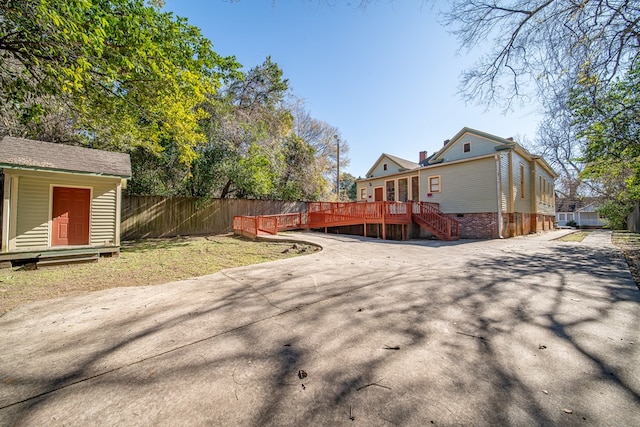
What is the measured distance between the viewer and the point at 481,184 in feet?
43.9

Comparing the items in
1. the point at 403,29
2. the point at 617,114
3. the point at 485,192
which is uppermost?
the point at 403,29

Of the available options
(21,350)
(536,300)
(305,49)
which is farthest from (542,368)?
(305,49)

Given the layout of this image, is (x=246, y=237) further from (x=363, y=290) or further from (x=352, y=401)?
(x=352, y=401)

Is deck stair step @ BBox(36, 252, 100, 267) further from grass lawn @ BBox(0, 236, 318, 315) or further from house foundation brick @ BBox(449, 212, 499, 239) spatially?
house foundation brick @ BBox(449, 212, 499, 239)

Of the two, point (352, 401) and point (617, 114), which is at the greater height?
point (617, 114)

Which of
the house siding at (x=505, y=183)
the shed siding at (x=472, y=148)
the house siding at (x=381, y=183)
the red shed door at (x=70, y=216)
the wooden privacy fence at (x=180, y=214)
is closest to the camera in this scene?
the red shed door at (x=70, y=216)

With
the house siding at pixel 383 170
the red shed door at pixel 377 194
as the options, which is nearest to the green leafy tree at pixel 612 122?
the house siding at pixel 383 170

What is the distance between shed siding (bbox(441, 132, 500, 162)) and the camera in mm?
13805

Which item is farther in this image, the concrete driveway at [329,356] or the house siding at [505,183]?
the house siding at [505,183]

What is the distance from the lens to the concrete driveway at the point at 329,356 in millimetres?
1556

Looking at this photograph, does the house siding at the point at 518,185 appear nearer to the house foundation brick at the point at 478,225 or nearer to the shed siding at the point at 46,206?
the house foundation brick at the point at 478,225

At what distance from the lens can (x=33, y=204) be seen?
23.5 feet

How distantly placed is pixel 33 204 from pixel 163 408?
9.31 metres

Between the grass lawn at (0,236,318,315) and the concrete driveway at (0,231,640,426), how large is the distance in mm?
913
